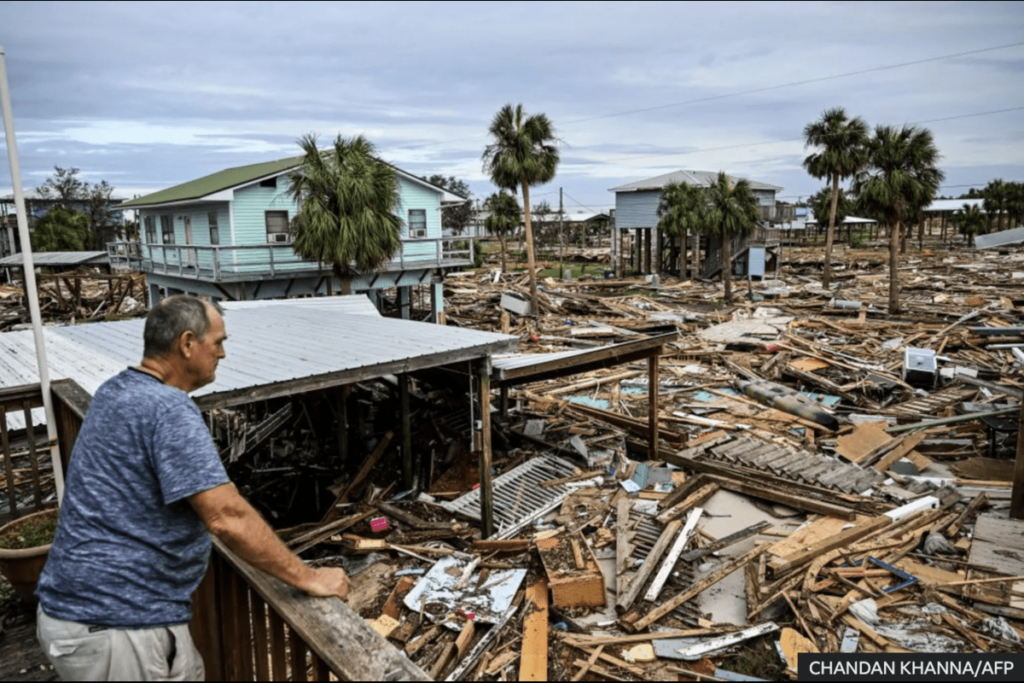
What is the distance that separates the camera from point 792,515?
1013cm

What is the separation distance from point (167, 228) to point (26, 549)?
96.1 feet

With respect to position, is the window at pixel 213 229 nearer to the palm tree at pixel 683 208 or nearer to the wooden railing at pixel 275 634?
the palm tree at pixel 683 208

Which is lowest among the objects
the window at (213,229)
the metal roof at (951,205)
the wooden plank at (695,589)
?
the wooden plank at (695,589)

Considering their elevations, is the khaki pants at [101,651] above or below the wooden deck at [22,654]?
above

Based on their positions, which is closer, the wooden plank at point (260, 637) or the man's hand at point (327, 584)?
the man's hand at point (327, 584)

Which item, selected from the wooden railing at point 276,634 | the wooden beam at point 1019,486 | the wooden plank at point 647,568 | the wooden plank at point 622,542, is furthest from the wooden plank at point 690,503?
the wooden railing at point 276,634

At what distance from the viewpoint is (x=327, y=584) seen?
7.88ft

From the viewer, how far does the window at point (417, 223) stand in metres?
30.2

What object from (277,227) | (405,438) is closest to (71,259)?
(277,227)

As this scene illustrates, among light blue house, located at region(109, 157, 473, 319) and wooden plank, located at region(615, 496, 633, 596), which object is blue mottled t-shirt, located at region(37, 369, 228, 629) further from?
light blue house, located at region(109, 157, 473, 319)

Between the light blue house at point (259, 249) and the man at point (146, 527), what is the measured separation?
830 inches

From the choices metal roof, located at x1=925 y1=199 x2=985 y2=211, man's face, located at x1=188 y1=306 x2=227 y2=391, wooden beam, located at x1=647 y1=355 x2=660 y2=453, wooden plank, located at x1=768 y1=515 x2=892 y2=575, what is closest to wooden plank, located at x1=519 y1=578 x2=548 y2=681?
wooden plank, located at x1=768 y1=515 x2=892 y2=575

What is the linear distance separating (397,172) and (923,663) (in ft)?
83.2

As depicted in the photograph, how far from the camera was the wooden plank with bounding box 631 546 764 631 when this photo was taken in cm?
758
